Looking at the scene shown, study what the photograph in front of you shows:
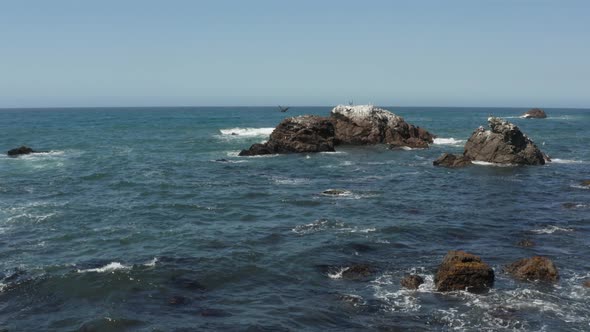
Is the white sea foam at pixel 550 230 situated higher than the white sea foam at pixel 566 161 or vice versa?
the white sea foam at pixel 566 161

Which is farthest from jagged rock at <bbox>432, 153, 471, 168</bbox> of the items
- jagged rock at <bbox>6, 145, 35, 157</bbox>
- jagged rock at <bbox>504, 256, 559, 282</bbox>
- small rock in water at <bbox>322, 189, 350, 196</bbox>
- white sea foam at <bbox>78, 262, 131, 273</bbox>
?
jagged rock at <bbox>6, 145, 35, 157</bbox>

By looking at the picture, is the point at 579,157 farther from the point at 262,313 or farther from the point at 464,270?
the point at 262,313

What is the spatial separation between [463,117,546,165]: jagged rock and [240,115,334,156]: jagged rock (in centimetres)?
1928

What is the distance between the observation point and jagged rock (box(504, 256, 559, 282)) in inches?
920

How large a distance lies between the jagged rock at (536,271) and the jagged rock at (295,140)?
45.2 metres

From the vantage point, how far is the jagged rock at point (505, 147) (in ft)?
185

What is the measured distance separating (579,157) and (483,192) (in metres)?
29.8

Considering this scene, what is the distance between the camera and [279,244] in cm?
2911

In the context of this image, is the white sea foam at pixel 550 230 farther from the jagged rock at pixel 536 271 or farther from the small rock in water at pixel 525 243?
the jagged rock at pixel 536 271

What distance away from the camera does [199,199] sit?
40.7m

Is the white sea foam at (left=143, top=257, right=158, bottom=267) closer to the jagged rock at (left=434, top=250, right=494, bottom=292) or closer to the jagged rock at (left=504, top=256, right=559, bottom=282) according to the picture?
the jagged rock at (left=434, top=250, right=494, bottom=292)

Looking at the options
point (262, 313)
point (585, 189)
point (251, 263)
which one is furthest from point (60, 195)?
point (585, 189)

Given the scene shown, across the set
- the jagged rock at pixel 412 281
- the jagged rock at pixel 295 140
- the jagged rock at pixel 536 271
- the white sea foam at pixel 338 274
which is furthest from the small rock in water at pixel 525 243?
the jagged rock at pixel 295 140

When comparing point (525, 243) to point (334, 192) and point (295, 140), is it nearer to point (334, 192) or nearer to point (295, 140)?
point (334, 192)
